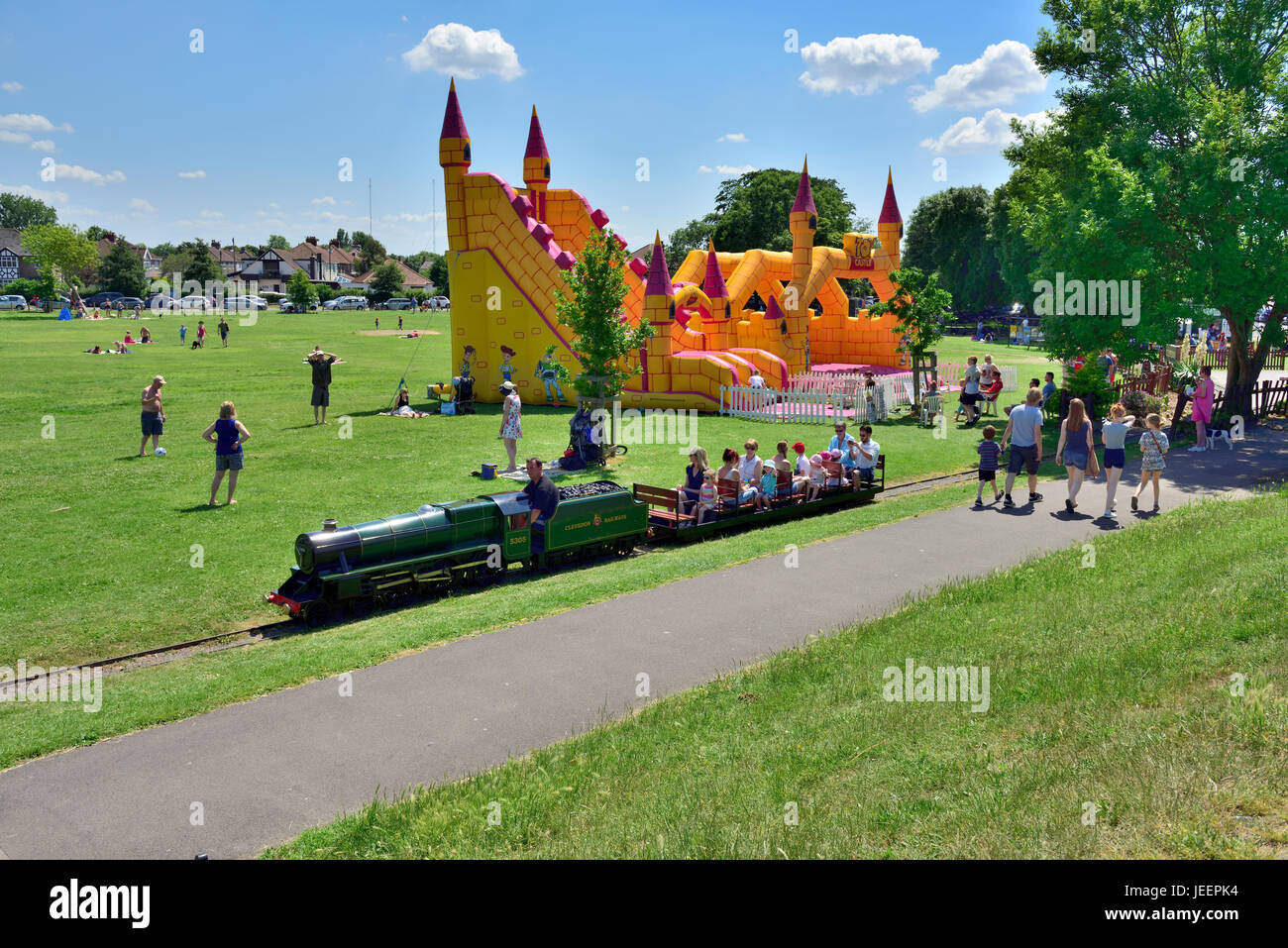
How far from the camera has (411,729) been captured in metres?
8.39

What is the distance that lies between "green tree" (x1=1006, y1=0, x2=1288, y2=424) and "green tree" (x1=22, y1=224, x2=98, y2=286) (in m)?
88.8

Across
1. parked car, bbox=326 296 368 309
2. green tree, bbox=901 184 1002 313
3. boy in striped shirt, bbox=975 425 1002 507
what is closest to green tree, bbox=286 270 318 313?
parked car, bbox=326 296 368 309

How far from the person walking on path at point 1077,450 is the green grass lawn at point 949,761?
6.61 m

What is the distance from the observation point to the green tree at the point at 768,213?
77.6 m

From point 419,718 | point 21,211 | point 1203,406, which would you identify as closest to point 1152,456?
point 1203,406

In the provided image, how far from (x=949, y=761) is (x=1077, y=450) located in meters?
11.6

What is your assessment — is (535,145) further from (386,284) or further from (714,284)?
(386,284)

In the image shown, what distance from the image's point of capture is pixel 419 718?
28.3ft

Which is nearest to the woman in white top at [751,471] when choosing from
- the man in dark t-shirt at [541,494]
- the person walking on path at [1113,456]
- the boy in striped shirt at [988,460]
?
the boy in striped shirt at [988,460]

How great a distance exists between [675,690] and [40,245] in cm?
9829

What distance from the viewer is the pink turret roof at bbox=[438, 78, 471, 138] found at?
101 feet
